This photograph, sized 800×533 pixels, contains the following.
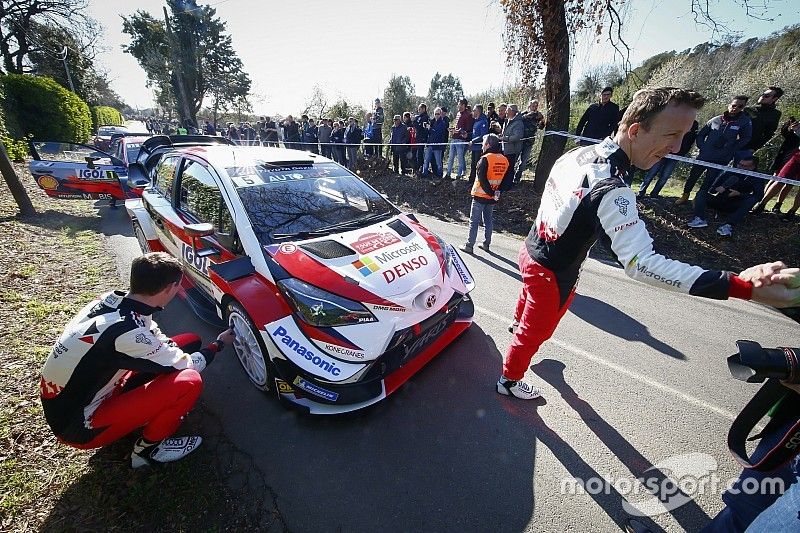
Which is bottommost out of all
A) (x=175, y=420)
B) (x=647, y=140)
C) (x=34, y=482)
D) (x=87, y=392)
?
(x=34, y=482)

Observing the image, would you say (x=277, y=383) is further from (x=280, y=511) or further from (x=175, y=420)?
(x=280, y=511)

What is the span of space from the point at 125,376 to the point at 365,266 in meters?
1.56

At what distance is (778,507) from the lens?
3.37 feet

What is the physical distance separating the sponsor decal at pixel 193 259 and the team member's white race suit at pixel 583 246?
2.54 meters

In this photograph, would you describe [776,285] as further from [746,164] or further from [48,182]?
[48,182]

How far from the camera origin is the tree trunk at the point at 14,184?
5.78 m

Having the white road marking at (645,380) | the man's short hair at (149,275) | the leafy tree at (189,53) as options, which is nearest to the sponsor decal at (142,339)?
the man's short hair at (149,275)

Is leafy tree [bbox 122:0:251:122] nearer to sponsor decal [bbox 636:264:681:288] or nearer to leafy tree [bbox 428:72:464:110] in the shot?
leafy tree [bbox 428:72:464:110]

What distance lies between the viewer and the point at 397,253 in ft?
8.38

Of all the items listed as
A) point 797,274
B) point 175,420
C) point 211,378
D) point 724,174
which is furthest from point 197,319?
point 724,174

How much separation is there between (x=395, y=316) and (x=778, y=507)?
1.70 m

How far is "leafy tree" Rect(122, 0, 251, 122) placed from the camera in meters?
30.7

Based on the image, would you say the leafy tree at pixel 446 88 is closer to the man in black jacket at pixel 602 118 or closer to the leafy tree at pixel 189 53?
the leafy tree at pixel 189 53

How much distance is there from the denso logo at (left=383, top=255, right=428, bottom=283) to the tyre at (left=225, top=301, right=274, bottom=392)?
94 cm
